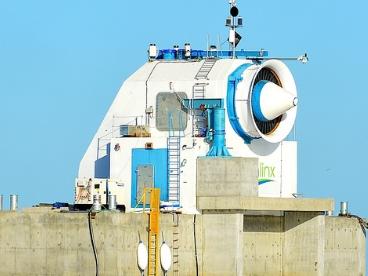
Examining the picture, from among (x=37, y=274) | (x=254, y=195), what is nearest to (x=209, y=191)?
(x=254, y=195)

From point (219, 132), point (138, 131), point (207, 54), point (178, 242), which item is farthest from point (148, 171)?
point (207, 54)

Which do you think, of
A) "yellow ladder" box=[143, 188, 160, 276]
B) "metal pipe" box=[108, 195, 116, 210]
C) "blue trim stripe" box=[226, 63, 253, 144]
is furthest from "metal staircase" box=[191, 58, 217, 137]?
"yellow ladder" box=[143, 188, 160, 276]

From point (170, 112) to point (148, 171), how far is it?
288cm

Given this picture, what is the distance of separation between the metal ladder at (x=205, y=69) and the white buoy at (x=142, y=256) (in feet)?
29.5

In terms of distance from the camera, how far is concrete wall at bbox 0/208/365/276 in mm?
93188

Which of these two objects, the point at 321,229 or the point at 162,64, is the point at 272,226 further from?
the point at 162,64

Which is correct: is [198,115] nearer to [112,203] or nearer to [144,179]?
[144,179]

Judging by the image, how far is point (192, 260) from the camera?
306ft

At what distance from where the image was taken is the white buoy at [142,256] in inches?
3649

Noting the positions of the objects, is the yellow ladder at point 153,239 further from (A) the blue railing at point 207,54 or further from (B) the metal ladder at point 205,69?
(A) the blue railing at point 207,54

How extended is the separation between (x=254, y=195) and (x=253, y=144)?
4.08m

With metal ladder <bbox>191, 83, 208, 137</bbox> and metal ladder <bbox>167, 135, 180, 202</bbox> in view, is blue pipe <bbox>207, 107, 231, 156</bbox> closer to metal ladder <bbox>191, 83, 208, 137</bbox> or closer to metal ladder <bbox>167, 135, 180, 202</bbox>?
metal ladder <bbox>191, 83, 208, 137</bbox>

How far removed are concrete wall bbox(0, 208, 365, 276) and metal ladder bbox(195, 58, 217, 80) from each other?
6298mm

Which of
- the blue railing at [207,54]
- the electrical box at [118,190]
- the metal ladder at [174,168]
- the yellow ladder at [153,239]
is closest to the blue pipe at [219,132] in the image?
the metal ladder at [174,168]
